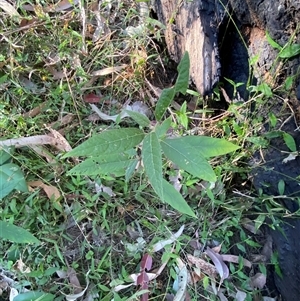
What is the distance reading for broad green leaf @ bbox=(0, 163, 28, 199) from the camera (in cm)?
110

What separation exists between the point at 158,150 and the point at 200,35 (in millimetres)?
521

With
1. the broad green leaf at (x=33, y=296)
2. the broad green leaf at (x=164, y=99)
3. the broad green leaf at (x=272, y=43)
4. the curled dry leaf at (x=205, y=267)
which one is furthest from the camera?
the curled dry leaf at (x=205, y=267)

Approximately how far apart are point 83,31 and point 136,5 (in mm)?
225

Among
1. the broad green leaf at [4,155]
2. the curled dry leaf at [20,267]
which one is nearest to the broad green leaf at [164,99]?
the broad green leaf at [4,155]

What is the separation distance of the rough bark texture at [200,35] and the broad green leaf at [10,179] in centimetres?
61

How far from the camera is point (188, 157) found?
928 millimetres

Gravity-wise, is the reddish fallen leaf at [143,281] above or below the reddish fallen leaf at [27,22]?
below

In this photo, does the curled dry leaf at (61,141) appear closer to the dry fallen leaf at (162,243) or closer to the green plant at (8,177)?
the green plant at (8,177)

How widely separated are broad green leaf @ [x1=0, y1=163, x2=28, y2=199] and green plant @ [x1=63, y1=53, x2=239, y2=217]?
0.22m

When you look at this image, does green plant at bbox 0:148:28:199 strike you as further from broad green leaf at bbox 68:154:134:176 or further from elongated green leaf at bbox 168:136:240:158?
elongated green leaf at bbox 168:136:240:158

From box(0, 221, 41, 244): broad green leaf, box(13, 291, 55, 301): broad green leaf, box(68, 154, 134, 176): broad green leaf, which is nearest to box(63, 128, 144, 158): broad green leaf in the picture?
box(68, 154, 134, 176): broad green leaf

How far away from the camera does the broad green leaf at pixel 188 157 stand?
0.93 meters

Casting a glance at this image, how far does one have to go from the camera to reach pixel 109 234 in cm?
134

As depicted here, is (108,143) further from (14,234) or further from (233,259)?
(233,259)
